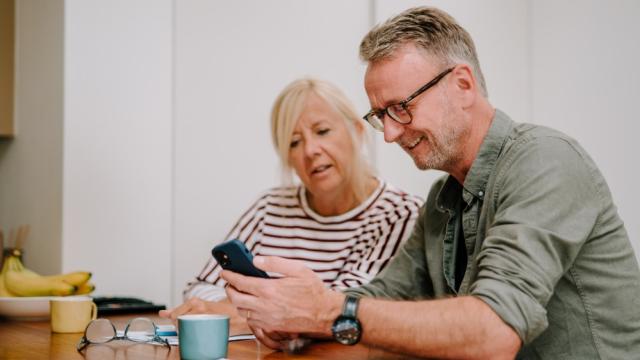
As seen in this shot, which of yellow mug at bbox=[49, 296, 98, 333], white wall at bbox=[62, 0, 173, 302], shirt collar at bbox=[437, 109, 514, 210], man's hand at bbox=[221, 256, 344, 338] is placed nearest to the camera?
man's hand at bbox=[221, 256, 344, 338]

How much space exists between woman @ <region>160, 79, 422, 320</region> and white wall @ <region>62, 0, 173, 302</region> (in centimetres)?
43

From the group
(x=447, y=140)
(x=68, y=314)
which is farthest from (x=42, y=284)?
(x=447, y=140)


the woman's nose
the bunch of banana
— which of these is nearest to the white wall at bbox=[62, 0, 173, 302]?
the bunch of banana

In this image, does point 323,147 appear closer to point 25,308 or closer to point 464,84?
point 464,84

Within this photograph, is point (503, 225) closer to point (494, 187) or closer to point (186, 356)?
point (494, 187)

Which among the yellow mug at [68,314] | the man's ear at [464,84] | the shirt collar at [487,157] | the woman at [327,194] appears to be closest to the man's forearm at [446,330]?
the shirt collar at [487,157]

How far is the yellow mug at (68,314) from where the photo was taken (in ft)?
5.70

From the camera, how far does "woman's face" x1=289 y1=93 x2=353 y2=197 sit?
7.52 ft

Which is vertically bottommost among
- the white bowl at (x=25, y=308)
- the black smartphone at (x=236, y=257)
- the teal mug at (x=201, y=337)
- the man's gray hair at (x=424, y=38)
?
the white bowl at (x=25, y=308)

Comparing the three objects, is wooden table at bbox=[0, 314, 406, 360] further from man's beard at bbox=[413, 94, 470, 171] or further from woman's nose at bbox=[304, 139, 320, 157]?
woman's nose at bbox=[304, 139, 320, 157]

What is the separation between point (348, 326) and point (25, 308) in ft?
3.80

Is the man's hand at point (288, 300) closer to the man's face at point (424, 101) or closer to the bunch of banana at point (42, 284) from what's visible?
the man's face at point (424, 101)

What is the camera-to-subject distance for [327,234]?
2.35 metres

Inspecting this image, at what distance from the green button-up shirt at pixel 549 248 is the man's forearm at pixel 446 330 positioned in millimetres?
24
